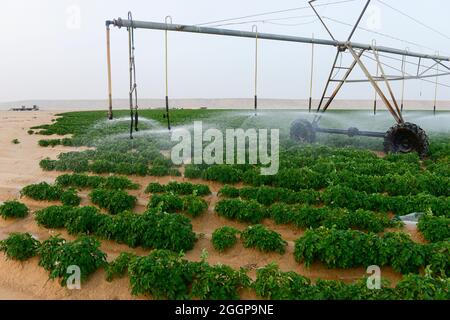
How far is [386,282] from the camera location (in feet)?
19.2

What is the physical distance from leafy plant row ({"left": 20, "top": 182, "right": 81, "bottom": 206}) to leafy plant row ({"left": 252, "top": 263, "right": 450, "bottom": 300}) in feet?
19.8

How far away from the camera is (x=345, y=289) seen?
557 cm

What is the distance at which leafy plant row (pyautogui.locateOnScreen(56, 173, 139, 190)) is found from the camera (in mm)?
11312

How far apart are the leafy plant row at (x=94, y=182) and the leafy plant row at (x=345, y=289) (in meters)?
6.42

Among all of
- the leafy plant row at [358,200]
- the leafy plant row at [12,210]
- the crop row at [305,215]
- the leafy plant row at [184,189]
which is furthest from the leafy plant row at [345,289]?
the leafy plant row at [12,210]

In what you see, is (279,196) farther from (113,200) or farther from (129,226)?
(113,200)

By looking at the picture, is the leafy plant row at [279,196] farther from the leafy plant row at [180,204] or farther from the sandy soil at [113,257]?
the leafy plant row at [180,204]

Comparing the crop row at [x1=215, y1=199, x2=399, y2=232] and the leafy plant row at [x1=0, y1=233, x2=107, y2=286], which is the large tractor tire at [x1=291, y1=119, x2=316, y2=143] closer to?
the crop row at [x1=215, y1=199, x2=399, y2=232]

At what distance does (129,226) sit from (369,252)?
14.9ft

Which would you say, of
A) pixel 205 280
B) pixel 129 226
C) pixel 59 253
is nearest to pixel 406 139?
pixel 129 226

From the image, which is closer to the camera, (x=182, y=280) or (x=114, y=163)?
(x=182, y=280)

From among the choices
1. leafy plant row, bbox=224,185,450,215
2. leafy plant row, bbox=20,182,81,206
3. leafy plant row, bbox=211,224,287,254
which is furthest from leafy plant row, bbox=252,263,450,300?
leafy plant row, bbox=20,182,81,206

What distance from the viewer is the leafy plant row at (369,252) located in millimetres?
6559
